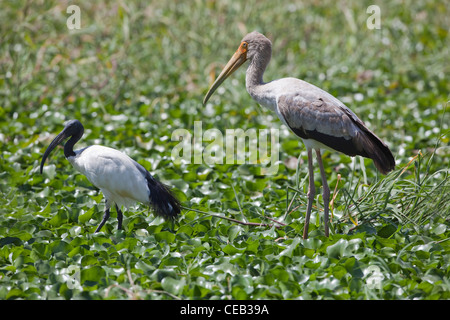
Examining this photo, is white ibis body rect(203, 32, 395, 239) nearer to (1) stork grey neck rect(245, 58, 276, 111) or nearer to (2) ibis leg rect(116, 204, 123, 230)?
(1) stork grey neck rect(245, 58, 276, 111)

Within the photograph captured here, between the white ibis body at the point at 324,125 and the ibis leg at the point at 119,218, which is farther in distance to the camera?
the ibis leg at the point at 119,218

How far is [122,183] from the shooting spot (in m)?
4.83

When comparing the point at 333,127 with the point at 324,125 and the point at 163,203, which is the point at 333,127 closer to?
the point at 324,125

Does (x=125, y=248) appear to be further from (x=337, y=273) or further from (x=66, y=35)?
(x=66, y=35)

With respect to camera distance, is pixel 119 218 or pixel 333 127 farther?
pixel 119 218

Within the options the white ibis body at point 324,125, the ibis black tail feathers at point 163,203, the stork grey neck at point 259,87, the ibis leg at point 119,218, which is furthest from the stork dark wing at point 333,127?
the ibis leg at point 119,218

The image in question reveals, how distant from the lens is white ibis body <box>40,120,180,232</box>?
4.80 metres

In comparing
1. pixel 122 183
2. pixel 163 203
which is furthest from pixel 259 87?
pixel 122 183

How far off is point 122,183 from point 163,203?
34 centimetres

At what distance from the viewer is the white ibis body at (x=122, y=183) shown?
4805mm

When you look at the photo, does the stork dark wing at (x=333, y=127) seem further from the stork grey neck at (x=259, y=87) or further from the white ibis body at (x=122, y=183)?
the white ibis body at (x=122, y=183)

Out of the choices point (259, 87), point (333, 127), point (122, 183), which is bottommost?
point (122, 183)

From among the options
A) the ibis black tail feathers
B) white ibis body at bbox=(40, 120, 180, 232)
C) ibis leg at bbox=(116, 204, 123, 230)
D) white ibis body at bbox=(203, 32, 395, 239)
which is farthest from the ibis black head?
white ibis body at bbox=(203, 32, 395, 239)
